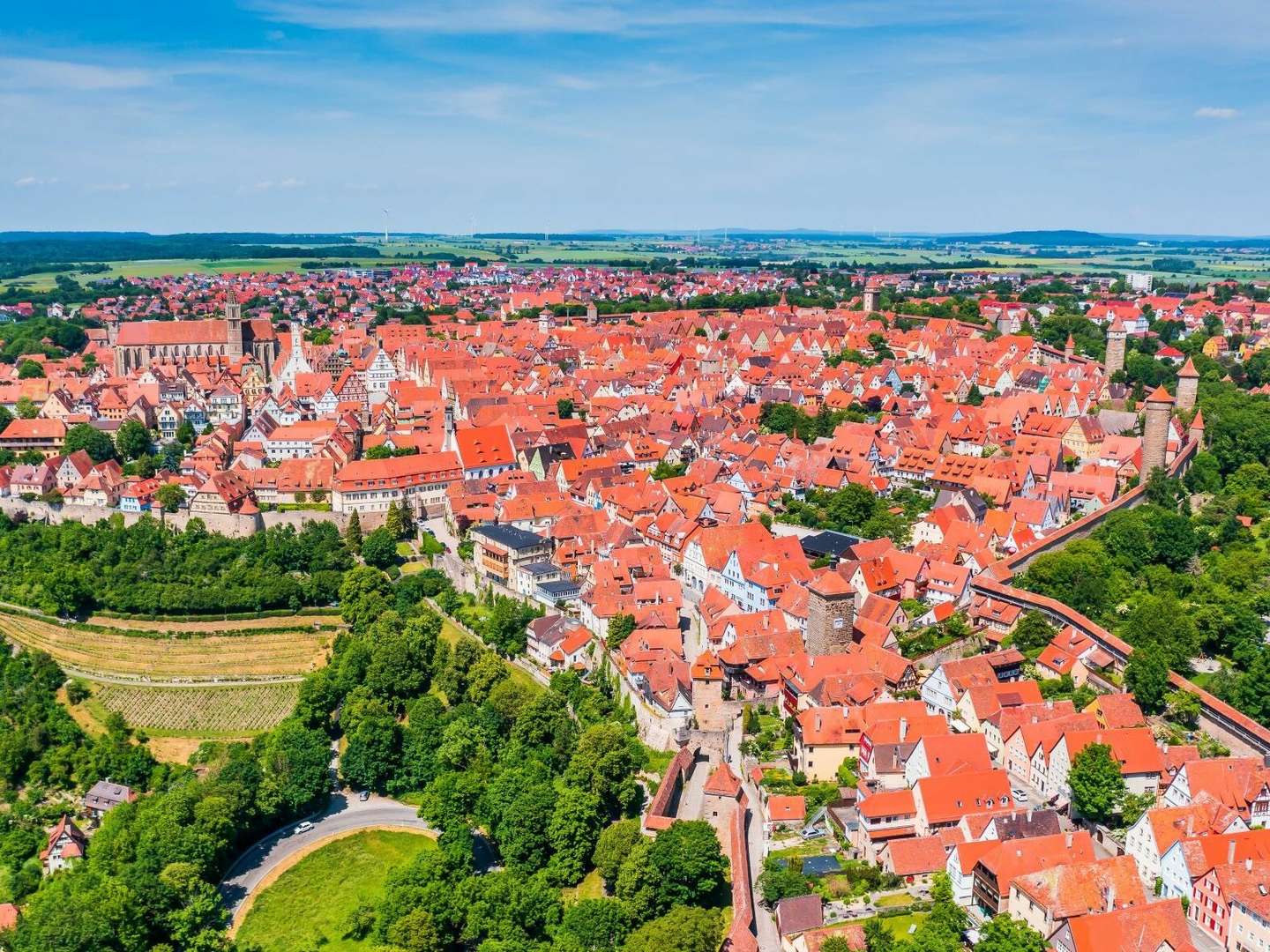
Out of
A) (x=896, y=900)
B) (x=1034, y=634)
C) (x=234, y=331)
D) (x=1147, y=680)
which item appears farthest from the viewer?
(x=234, y=331)

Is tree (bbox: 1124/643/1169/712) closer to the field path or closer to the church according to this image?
the field path

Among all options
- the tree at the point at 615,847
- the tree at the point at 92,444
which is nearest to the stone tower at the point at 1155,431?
the tree at the point at 615,847

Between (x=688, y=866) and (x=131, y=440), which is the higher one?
(x=131, y=440)

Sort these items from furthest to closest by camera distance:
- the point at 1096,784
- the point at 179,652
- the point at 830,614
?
1. the point at 179,652
2. the point at 830,614
3. the point at 1096,784

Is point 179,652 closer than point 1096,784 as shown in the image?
No

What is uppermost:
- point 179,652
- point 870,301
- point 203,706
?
point 870,301

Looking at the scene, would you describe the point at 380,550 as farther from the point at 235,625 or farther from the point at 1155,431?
the point at 1155,431

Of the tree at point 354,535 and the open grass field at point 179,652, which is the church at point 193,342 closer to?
the tree at point 354,535

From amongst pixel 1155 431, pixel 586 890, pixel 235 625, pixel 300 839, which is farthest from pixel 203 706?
pixel 1155 431

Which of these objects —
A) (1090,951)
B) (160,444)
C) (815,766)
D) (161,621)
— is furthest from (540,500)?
(1090,951)
